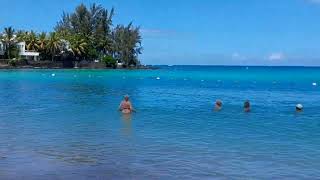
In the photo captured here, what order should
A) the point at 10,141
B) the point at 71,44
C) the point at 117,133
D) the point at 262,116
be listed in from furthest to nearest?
the point at 71,44 < the point at 262,116 < the point at 117,133 < the point at 10,141

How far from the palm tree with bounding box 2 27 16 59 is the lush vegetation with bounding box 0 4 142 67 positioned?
3999mm

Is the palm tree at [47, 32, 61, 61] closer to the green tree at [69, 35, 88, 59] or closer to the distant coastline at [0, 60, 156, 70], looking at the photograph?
the green tree at [69, 35, 88, 59]

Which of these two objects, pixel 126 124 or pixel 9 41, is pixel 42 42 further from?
pixel 126 124

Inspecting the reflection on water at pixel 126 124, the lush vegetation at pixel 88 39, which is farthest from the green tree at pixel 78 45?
the reflection on water at pixel 126 124

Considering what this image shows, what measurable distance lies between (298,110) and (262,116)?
3909 mm

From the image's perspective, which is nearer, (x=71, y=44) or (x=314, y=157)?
(x=314, y=157)

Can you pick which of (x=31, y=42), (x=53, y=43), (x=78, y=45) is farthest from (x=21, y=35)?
(x=78, y=45)

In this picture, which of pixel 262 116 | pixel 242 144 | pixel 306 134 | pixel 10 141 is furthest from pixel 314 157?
pixel 262 116

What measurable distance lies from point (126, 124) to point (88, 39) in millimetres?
100940

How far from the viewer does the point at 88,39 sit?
12312 centimetres

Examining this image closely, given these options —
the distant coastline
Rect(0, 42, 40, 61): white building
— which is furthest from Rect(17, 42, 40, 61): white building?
the distant coastline

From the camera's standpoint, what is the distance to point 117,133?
20.9 m

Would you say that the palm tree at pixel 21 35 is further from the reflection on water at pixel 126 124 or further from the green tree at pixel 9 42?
the reflection on water at pixel 126 124

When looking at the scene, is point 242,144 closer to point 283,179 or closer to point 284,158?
point 284,158
